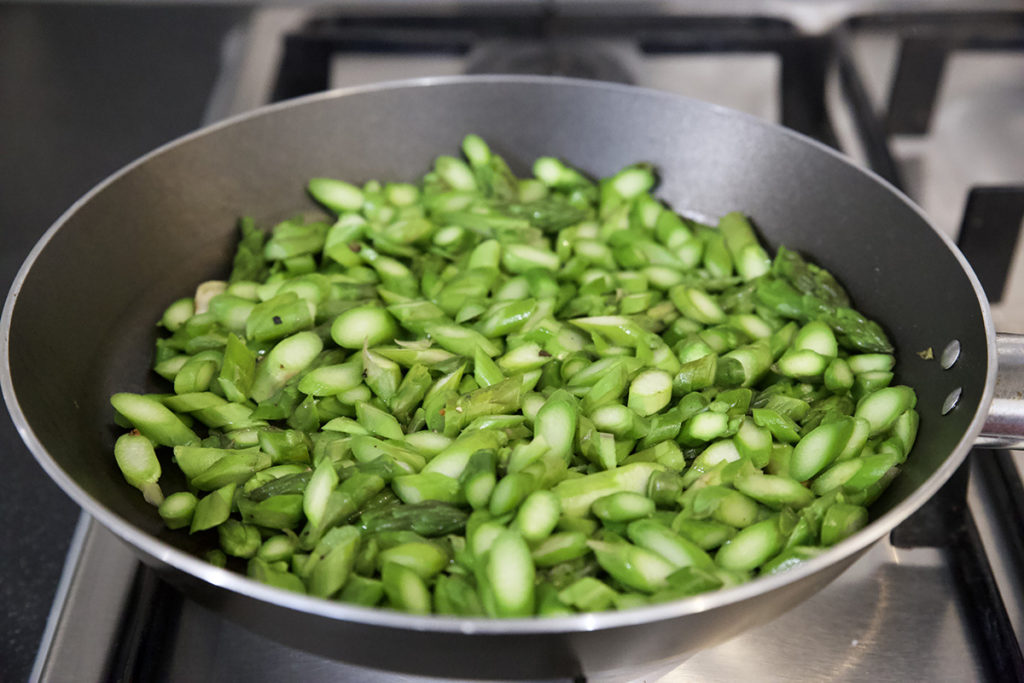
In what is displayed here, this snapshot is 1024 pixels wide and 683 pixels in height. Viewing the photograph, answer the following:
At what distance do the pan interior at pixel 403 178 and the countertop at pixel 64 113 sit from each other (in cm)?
15

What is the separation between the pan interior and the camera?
2.16 feet

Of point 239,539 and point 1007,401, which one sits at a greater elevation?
point 1007,401

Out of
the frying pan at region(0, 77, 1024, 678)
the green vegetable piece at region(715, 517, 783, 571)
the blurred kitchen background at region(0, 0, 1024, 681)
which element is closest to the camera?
the frying pan at region(0, 77, 1024, 678)

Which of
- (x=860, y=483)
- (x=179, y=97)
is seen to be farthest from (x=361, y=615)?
(x=179, y=97)

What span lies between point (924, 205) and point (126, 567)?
0.96 m

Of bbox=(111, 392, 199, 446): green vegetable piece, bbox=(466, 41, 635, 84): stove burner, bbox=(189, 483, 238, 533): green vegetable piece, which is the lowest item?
bbox=(189, 483, 238, 533): green vegetable piece

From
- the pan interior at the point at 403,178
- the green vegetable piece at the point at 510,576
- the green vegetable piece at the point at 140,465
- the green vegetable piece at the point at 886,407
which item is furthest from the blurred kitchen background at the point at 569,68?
the green vegetable piece at the point at 510,576

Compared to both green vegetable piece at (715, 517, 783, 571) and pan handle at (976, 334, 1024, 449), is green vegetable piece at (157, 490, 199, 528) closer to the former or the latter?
green vegetable piece at (715, 517, 783, 571)

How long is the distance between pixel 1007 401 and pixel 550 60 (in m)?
0.82

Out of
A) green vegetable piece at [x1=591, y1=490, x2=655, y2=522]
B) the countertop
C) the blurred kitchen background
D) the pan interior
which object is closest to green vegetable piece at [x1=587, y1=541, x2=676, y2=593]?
green vegetable piece at [x1=591, y1=490, x2=655, y2=522]

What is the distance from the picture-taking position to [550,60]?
1213 mm

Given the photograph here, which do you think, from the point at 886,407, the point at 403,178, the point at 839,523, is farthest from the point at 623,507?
the point at 403,178

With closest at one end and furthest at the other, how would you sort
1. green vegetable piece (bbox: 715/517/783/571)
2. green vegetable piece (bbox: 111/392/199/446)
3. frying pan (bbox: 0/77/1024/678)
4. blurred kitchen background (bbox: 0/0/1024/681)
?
frying pan (bbox: 0/77/1024/678), green vegetable piece (bbox: 715/517/783/571), green vegetable piece (bbox: 111/392/199/446), blurred kitchen background (bbox: 0/0/1024/681)

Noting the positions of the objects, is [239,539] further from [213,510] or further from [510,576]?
[510,576]
